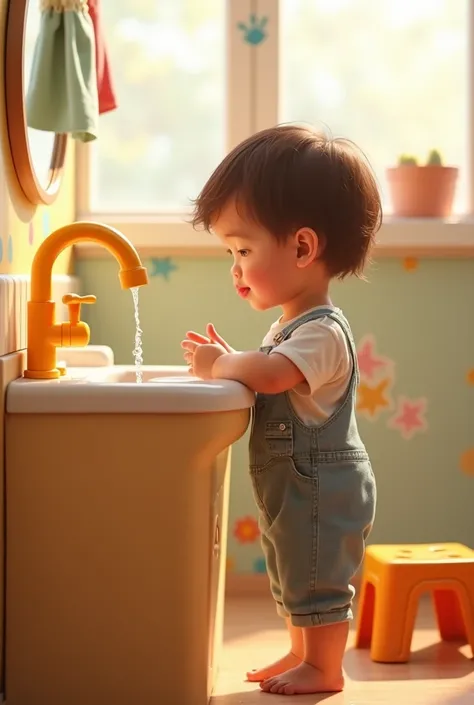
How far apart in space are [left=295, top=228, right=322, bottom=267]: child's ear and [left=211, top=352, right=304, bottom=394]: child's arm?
0.16 m

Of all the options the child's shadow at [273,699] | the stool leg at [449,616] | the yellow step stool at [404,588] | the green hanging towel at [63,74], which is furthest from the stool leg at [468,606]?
the green hanging towel at [63,74]

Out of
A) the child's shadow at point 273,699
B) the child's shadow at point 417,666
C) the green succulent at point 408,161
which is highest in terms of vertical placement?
the green succulent at point 408,161

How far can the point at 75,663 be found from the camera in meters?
1.52

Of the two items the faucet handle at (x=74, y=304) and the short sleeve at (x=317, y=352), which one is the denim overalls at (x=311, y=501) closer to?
the short sleeve at (x=317, y=352)

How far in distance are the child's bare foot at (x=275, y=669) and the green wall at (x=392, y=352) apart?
0.59m

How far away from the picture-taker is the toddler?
1.59 metres

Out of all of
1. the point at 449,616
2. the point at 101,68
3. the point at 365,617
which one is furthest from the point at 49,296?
the point at 449,616

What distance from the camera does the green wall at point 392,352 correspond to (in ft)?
7.66

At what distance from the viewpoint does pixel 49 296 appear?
5.28 feet

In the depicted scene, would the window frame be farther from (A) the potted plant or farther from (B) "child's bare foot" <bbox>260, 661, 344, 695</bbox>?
(B) "child's bare foot" <bbox>260, 661, 344, 695</bbox>

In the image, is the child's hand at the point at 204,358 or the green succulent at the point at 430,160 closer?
the child's hand at the point at 204,358

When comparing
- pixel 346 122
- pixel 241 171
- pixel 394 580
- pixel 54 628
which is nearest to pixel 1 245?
pixel 241 171

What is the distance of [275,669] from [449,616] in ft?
1.47

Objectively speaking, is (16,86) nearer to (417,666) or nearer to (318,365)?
(318,365)
